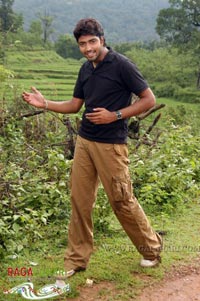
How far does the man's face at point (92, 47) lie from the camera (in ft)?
9.02

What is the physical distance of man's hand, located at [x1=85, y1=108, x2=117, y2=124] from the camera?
2.73 meters

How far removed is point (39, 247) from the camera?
354 centimetres

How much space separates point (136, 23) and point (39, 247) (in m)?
147

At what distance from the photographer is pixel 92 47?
2762mm

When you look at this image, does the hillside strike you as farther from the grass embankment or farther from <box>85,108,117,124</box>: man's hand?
<box>85,108,117,124</box>: man's hand

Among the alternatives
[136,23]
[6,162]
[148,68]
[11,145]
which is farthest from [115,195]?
[136,23]

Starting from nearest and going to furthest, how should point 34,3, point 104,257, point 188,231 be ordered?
point 104,257, point 188,231, point 34,3

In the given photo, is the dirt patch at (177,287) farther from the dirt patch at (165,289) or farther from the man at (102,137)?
the man at (102,137)

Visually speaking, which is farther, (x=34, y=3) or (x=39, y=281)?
(x=34, y=3)

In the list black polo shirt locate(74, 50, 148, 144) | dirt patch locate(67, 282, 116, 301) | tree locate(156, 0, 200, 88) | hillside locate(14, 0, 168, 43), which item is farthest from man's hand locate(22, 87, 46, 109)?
hillside locate(14, 0, 168, 43)

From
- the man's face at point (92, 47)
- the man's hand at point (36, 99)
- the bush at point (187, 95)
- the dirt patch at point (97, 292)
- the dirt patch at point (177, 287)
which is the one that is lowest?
the bush at point (187, 95)

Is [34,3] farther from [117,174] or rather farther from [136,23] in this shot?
[117,174]

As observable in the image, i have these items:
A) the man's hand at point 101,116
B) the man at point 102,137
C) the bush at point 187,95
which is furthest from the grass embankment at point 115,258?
the bush at point 187,95

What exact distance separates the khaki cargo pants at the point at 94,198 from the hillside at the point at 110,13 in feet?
402
